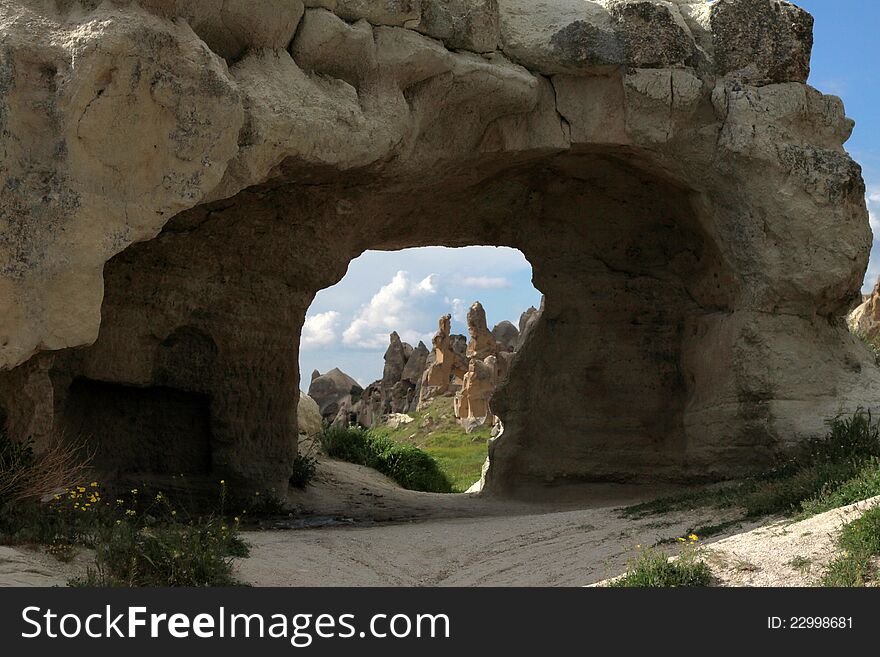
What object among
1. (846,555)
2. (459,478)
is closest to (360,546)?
(846,555)

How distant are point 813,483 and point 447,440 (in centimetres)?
2048

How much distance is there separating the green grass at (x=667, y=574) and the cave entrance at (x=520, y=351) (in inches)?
165

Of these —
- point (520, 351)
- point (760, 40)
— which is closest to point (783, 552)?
point (760, 40)

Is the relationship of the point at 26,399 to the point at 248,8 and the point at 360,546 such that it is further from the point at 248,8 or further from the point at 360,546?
the point at 248,8

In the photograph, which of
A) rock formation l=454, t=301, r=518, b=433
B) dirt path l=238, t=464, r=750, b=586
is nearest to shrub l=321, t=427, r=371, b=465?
Answer: dirt path l=238, t=464, r=750, b=586

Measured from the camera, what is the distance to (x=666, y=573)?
5660 mm

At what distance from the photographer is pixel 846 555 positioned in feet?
18.2

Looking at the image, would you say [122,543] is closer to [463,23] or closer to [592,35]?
[463,23]

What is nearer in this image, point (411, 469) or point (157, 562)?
point (157, 562)

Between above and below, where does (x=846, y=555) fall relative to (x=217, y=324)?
below

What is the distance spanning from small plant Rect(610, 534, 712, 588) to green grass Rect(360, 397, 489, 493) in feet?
35.1

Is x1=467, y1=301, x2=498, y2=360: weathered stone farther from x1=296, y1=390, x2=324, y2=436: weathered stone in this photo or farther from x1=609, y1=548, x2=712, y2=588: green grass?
x1=609, y1=548, x2=712, y2=588: green grass

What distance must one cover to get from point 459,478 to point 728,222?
10269mm

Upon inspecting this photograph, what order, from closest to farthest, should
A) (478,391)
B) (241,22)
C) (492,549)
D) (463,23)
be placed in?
1. (492,549)
2. (241,22)
3. (463,23)
4. (478,391)
